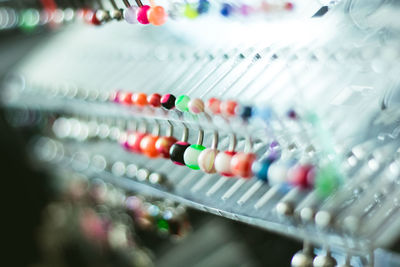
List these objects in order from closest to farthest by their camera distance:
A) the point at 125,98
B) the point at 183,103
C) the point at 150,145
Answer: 1. the point at 183,103
2. the point at 150,145
3. the point at 125,98

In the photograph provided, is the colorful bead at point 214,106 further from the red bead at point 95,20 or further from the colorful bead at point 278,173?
the red bead at point 95,20

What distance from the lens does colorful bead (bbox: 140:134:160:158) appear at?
3.38 feet

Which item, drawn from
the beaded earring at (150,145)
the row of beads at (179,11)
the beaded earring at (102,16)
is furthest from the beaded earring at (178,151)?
A: the beaded earring at (102,16)

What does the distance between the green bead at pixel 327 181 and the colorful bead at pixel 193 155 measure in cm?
23

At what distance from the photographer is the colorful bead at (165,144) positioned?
0.98 m

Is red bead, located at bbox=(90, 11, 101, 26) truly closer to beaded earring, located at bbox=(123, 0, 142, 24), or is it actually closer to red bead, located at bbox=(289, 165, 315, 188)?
beaded earring, located at bbox=(123, 0, 142, 24)

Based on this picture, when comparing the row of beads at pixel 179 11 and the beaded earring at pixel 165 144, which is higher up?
the row of beads at pixel 179 11

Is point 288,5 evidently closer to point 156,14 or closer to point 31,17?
A: point 156,14

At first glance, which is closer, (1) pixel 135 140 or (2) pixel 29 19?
(1) pixel 135 140

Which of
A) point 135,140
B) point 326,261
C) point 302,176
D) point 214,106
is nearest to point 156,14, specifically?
point 214,106

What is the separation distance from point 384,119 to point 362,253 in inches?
9.7

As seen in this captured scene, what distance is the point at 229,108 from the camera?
0.88m

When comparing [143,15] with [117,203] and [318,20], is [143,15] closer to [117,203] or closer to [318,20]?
[318,20]

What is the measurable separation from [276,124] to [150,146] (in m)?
0.31
